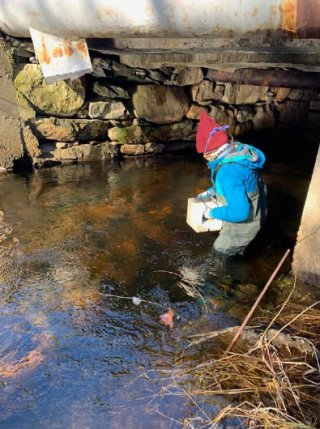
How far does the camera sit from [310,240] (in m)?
3.77

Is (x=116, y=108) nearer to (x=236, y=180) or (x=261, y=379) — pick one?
(x=236, y=180)

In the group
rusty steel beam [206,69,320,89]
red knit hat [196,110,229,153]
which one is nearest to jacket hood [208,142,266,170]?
red knit hat [196,110,229,153]

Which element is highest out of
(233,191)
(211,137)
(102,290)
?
(211,137)

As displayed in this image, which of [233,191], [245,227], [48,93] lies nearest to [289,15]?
[233,191]

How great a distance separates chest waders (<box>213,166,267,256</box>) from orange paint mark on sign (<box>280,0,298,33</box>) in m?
1.86

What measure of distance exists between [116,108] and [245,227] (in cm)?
478

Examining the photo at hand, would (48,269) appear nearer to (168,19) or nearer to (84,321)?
(84,321)

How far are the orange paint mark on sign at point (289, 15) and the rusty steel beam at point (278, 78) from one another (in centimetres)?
515

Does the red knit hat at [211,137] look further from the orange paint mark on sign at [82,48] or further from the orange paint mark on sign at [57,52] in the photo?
the orange paint mark on sign at [57,52]

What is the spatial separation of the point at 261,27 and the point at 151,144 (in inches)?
247

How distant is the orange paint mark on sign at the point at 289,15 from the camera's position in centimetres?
230

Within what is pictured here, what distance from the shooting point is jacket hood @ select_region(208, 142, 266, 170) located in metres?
3.87

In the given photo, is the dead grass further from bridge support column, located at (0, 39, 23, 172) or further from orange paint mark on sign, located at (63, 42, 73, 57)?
bridge support column, located at (0, 39, 23, 172)

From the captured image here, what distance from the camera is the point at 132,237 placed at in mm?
5043
